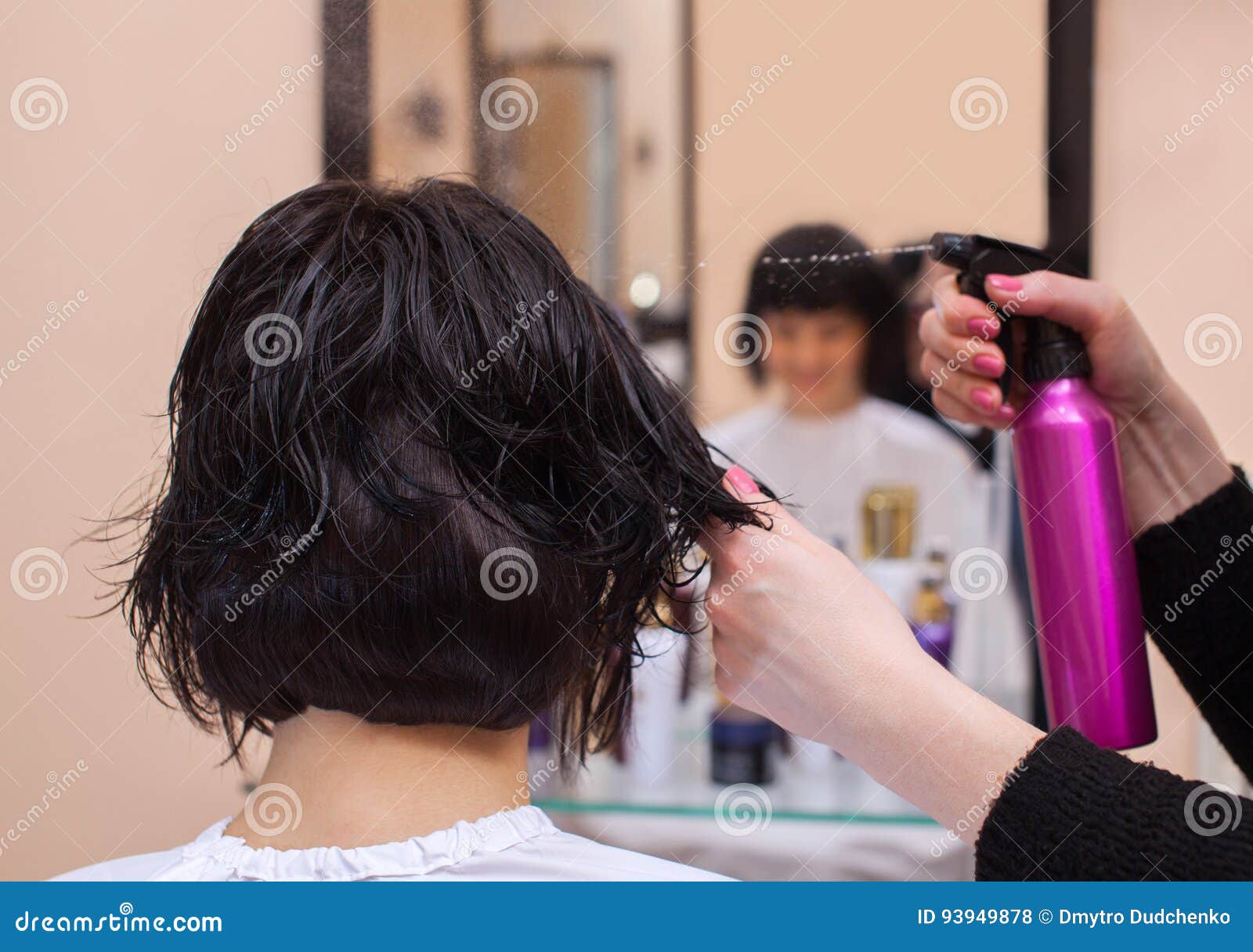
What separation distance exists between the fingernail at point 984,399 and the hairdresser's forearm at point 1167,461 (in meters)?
0.13

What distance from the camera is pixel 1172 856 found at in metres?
0.47

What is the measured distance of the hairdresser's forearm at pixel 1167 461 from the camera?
27.5 inches

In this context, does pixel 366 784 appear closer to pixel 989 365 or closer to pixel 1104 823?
pixel 1104 823

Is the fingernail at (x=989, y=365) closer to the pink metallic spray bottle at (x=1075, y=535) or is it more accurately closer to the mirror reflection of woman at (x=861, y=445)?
the pink metallic spray bottle at (x=1075, y=535)

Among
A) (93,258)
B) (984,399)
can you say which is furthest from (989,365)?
(93,258)

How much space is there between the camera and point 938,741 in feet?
1.72

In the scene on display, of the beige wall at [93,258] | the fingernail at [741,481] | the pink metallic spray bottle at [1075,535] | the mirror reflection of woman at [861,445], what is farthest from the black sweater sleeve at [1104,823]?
the beige wall at [93,258]

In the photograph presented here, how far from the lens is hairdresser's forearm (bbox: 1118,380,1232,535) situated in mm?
699

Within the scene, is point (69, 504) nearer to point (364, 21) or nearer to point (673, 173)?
point (364, 21)

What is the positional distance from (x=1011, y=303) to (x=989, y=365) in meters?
0.05

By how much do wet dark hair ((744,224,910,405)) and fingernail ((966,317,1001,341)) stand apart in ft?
0.54

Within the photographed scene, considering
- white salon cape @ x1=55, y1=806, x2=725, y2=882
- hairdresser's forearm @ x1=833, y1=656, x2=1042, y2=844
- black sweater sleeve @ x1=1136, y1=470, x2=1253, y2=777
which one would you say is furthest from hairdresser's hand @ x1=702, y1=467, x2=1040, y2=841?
black sweater sleeve @ x1=1136, y1=470, x2=1253, y2=777
